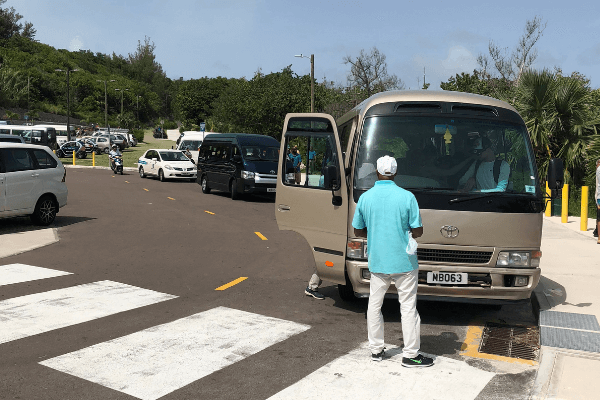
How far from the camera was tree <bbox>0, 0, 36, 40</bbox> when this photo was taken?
128875 mm

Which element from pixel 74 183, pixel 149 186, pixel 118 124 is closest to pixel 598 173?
pixel 149 186

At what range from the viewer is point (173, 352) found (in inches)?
220

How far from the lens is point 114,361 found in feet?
17.5

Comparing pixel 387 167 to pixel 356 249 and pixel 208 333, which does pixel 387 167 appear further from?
pixel 208 333

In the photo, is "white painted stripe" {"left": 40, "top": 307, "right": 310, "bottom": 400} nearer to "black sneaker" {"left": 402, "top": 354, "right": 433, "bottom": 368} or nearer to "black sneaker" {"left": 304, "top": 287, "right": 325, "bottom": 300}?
"black sneaker" {"left": 304, "top": 287, "right": 325, "bottom": 300}

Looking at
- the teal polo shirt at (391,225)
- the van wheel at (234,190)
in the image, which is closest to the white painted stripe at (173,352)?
the teal polo shirt at (391,225)

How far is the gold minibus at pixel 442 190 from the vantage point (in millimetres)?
6461

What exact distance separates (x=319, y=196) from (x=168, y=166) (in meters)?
23.4

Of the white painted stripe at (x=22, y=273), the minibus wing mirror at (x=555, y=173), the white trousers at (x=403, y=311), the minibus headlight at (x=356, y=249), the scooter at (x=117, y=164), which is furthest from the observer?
the scooter at (x=117, y=164)

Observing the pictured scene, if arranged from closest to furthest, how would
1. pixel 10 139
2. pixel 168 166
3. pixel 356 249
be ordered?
pixel 356 249 → pixel 10 139 → pixel 168 166

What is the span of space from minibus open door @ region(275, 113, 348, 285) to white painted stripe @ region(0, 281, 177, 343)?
193 cm

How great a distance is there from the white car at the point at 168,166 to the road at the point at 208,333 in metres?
18.0

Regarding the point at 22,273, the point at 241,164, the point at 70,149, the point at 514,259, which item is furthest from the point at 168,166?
the point at 514,259

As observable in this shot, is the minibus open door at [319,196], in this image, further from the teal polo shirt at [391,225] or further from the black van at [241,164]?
the black van at [241,164]
